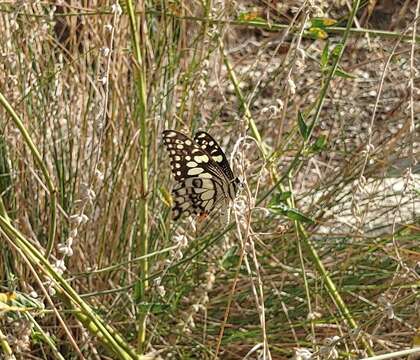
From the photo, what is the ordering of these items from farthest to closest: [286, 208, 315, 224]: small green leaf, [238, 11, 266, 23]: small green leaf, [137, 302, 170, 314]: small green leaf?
[238, 11, 266, 23]: small green leaf
[137, 302, 170, 314]: small green leaf
[286, 208, 315, 224]: small green leaf

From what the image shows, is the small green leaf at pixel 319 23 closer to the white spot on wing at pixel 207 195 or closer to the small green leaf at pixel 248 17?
the small green leaf at pixel 248 17

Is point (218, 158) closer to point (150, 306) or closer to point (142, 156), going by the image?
point (142, 156)

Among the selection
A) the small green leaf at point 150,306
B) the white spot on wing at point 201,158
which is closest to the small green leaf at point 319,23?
the white spot on wing at point 201,158

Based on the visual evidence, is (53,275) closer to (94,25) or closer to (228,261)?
(228,261)

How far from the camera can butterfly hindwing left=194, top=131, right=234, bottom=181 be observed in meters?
1.60

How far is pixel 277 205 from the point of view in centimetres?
147

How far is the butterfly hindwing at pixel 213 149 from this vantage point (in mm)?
1603

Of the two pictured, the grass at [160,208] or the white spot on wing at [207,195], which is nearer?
the white spot on wing at [207,195]

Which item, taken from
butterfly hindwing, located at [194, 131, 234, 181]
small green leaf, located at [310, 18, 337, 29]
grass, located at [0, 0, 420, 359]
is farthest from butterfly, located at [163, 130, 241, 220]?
small green leaf, located at [310, 18, 337, 29]

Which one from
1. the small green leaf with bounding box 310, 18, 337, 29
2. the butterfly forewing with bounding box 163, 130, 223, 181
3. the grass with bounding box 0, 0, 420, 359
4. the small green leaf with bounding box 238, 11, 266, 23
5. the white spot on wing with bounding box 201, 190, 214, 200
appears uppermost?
the small green leaf with bounding box 310, 18, 337, 29

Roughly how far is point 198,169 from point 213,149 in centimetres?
5

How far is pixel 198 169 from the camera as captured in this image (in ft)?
5.42

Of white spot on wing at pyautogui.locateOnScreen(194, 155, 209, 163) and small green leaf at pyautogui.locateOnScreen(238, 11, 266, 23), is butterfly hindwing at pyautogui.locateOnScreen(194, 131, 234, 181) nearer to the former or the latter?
white spot on wing at pyautogui.locateOnScreen(194, 155, 209, 163)

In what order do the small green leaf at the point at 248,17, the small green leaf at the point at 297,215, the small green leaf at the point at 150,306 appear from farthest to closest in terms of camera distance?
the small green leaf at the point at 248,17, the small green leaf at the point at 150,306, the small green leaf at the point at 297,215
